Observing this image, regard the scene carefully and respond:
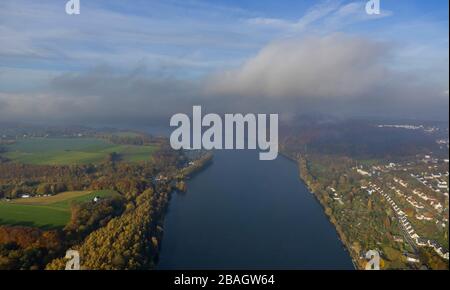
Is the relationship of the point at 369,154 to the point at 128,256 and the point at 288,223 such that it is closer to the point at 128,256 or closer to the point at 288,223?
the point at 288,223

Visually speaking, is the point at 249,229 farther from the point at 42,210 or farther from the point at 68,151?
the point at 68,151

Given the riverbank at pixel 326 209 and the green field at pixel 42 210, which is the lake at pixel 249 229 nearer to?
the riverbank at pixel 326 209

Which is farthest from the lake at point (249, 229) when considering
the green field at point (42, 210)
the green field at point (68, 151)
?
the green field at point (68, 151)

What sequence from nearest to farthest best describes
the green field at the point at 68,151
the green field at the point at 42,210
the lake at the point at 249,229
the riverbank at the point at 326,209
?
the lake at the point at 249,229, the green field at the point at 42,210, the riverbank at the point at 326,209, the green field at the point at 68,151

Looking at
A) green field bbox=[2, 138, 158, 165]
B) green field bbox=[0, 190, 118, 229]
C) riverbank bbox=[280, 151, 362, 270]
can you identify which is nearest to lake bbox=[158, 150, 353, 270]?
riverbank bbox=[280, 151, 362, 270]

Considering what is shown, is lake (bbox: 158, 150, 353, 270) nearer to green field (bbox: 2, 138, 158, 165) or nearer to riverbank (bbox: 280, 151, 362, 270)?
riverbank (bbox: 280, 151, 362, 270)
